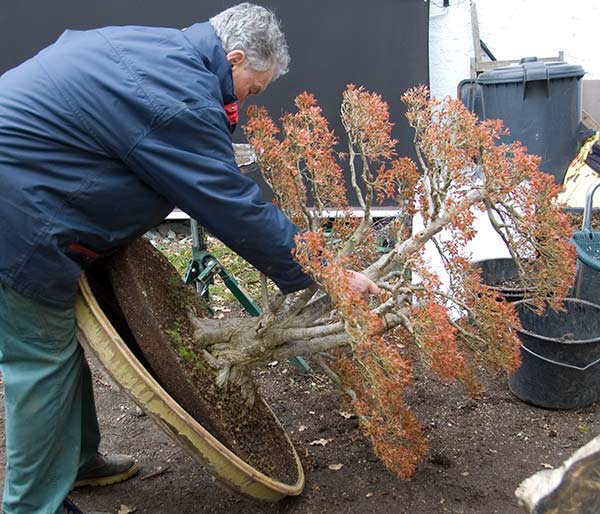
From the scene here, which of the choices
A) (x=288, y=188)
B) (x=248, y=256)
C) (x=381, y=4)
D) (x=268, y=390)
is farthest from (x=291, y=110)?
(x=248, y=256)

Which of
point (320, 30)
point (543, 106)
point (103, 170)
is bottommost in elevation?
point (543, 106)

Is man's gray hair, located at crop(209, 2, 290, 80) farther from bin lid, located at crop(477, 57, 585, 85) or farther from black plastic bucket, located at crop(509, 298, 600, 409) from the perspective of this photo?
bin lid, located at crop(477, 57, 585, 85)

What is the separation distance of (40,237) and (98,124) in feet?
1.27

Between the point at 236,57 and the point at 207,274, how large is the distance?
1.73 m

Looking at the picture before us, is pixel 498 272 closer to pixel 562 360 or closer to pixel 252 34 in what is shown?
pixel 562 360

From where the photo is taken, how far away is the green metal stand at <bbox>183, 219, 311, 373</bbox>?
3.59 m

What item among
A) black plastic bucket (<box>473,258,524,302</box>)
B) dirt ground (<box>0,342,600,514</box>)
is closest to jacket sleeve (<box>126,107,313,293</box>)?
dirt ground (<box>0,342,600,514</box>)

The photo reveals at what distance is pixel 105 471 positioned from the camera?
2932 mm

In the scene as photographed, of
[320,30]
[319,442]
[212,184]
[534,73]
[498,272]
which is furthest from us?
[320,30]

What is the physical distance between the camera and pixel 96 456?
9.52ft

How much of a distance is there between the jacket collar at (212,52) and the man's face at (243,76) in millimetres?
52

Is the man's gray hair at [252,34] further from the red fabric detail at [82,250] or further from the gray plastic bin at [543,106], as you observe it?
the gray plastic bin at [543,106]

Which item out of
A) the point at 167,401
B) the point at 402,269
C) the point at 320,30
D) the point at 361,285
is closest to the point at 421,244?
the point at 402,269

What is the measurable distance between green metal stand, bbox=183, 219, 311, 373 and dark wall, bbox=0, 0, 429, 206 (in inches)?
108
